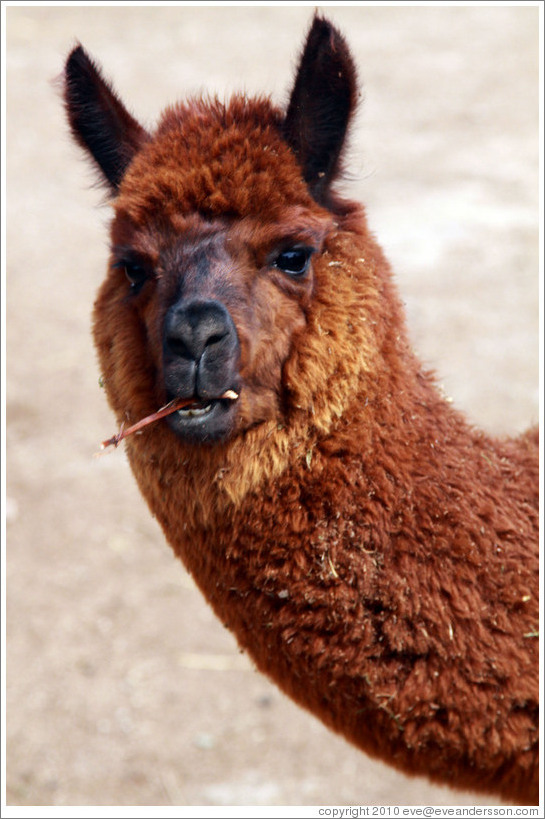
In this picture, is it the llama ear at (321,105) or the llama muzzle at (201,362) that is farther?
the llama ear at (321,105)

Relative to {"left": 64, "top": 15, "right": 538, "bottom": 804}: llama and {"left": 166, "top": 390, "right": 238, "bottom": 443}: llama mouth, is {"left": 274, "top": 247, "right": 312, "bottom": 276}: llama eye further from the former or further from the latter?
{"left": 166, "top": 390, "right": 238, "bottom": 443}: llama mouth

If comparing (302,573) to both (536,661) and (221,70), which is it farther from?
(221,70)

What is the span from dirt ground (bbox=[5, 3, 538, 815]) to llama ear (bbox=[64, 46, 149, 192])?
0.22 m

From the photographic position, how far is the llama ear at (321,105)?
8.29 feet

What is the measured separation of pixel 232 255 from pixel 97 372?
581cm

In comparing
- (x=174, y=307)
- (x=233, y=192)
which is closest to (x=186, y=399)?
(x=174, y=307)

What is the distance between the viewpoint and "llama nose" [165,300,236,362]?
7.41ft

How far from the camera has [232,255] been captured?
8.02ft

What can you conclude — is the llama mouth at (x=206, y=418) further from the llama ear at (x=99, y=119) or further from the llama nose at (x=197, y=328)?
the llama ear at (x=99, y=119)

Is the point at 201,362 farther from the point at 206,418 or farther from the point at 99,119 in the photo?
the point at 99,119

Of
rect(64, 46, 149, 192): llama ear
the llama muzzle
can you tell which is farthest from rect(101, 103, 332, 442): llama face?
rect(64, 46, 149, 192): llama ear

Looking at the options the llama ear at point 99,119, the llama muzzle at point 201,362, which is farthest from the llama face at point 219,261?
the llama ear at point 99,119

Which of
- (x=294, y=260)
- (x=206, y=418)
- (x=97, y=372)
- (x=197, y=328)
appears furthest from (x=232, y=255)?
(x=97, y=372)

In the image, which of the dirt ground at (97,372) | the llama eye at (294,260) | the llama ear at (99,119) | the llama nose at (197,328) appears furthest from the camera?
the dirt ground at (97,372)
